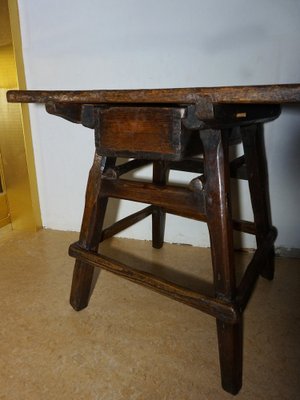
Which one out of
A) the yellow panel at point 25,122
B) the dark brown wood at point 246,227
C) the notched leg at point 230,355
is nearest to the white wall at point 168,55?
the yellow panel at point 25,122

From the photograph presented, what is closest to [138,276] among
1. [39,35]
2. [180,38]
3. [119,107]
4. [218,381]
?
[218,381]

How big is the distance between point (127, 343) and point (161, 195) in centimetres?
40

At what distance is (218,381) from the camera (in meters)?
0.67

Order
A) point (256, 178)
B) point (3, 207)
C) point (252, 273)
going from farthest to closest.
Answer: point (3, 207) < point (256, 178) < point (252, 273)

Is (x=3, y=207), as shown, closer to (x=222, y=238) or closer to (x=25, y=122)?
(x=25, y=122)

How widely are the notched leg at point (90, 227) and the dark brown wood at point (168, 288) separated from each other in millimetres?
34

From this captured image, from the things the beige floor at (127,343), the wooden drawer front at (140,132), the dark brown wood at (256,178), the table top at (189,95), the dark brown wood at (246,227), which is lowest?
the beige floor at (127,343)

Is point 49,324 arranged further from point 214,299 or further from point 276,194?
point 276,194

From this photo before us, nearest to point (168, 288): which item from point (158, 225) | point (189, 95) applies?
point (189, 95)

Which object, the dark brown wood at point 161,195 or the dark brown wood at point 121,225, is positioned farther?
the dark brown wood at point 121,225

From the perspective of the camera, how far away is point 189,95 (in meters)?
0.52

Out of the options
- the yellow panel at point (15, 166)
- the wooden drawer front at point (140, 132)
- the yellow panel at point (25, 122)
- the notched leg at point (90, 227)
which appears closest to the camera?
the wooden drawer front at point (140, 132)

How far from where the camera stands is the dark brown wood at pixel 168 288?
0.61m

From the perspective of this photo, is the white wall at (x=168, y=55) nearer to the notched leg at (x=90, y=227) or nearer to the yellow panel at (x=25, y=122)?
the yellow panel at (x=25, y=122)
